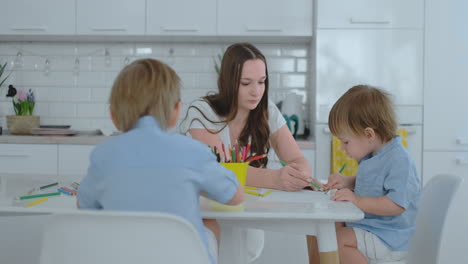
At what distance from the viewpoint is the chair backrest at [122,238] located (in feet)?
3.21

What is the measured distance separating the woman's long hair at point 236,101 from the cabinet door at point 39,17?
1.81m

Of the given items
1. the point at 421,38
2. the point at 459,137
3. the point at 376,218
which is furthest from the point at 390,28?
the point at 376,218

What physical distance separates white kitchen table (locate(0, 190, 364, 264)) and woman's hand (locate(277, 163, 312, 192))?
95mm

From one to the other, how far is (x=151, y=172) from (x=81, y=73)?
3.05m

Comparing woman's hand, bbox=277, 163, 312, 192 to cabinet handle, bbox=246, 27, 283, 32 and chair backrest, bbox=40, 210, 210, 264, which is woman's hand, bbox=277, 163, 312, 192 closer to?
chair backrest, bbox=40, 210, 210, 264

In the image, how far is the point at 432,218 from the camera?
5.31 feet

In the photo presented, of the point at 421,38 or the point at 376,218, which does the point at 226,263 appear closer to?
the point at 376,218

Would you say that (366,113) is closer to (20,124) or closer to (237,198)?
(237,198)

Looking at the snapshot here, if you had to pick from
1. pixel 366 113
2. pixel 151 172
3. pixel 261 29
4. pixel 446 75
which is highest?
pixel 261 29

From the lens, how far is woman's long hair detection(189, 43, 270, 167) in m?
2.09

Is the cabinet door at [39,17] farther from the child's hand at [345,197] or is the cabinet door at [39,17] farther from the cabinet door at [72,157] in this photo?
the child's hand at [345,197]

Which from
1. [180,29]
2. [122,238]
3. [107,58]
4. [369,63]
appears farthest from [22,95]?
[122,238]

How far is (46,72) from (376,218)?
3.05 meters

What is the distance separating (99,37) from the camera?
3.74m
